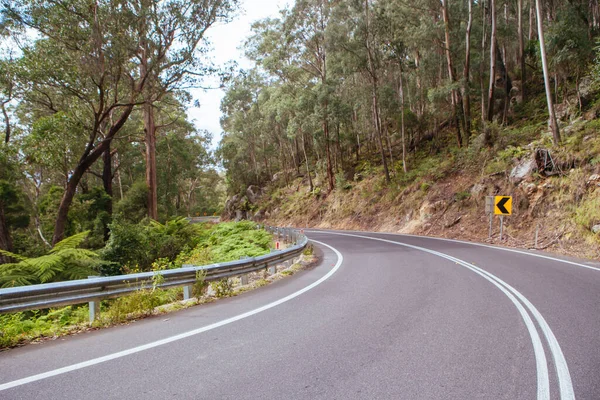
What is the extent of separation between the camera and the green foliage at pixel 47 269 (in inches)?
260

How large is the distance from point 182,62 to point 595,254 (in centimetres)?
1706

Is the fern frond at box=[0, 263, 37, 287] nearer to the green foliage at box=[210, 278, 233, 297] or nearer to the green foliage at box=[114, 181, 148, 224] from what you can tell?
the green foliage at box=[210, 278, 233, 297]

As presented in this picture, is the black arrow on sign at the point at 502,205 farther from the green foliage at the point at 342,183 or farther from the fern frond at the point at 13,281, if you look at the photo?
the green foliage at the point at 342,183

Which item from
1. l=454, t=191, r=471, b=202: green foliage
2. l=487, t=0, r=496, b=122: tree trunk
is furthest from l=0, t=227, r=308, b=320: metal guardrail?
l=487, t=0, r=496, b=122: tree trunk

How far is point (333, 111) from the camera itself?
28.6m

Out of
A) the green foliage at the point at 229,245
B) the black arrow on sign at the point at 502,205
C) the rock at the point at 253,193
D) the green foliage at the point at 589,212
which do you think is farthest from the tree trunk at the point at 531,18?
the rock at the point at 253,193

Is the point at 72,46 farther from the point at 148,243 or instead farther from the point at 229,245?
the point at 229,245

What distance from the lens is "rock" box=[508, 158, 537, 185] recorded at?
1595cm

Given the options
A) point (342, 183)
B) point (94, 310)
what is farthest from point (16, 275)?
point (342, 183)

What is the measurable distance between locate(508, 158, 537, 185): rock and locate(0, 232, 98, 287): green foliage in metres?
17.4

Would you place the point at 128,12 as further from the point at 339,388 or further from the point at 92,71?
the point at 339,388

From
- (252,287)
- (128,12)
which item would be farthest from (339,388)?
(128,12)

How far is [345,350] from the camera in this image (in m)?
3.93

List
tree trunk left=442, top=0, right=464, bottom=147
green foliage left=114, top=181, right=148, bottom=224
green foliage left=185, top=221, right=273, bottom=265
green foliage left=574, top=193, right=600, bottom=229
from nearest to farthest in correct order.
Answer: green foliage left=574, top=193, right=600, bottom=229
green foliage left=185, top=221, right=273, bottom=265
tree trunk left=442, top=0, right=464, bottom=147
green foliage left=114, top=181, right=148, bottom=224
